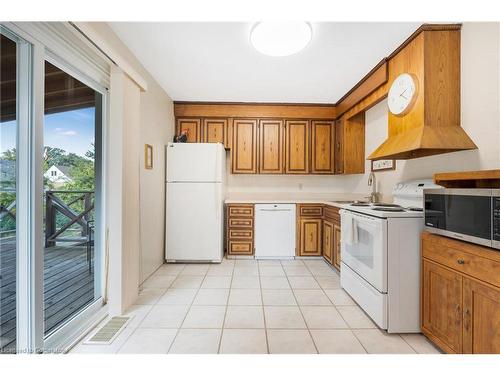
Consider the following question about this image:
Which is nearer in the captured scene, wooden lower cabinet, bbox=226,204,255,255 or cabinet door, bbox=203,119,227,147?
wooden lower cabinet, bbox=226,204,255,255

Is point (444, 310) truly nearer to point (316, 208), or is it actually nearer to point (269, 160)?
point (316, 208)

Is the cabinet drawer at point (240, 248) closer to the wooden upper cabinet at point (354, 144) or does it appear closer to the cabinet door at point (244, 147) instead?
the cabinet door at point (244, 147)

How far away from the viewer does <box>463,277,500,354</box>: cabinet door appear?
3.95 ft

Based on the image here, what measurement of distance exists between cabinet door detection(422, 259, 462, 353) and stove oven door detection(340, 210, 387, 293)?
0.27 meters

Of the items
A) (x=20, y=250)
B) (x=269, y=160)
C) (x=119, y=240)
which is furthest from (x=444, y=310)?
(x=269, y=160)

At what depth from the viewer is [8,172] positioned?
132cm

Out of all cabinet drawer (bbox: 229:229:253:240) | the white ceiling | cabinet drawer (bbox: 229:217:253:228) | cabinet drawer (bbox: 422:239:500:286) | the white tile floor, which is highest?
the white ceiling

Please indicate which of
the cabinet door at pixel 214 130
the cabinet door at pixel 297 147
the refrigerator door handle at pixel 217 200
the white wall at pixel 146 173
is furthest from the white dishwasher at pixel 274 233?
the white wall at pixel 146 173

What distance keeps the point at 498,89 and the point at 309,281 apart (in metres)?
2.38

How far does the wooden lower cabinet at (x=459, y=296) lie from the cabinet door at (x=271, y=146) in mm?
2472

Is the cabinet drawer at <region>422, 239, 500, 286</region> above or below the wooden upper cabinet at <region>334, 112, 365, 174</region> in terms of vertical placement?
below

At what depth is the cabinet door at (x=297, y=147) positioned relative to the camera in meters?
3.93

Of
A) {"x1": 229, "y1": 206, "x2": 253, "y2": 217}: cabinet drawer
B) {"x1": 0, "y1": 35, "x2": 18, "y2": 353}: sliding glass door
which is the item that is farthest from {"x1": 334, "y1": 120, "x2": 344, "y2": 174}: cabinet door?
{"x1": 0, "y1": 35, "x2": 18, "y2": 353}: sliding glass door

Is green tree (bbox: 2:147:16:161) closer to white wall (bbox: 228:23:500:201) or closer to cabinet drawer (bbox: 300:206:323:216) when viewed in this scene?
white wall (bbox: 228:23:500:201)
